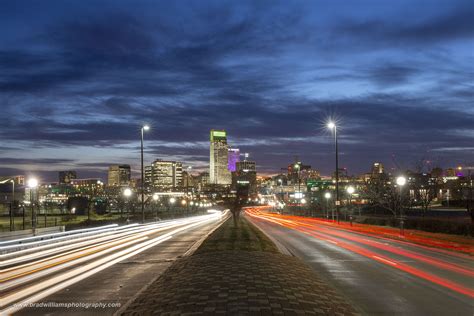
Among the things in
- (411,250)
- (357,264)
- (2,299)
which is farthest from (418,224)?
(2,299)

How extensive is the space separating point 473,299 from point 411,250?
13667mm

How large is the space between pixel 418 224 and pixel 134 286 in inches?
1121

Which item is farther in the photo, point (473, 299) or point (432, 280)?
point (432, 280)

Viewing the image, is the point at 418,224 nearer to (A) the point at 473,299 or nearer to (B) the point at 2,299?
(A) the point at 473,299

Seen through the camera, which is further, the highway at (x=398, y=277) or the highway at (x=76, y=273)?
the highway at (x=76, y=273)

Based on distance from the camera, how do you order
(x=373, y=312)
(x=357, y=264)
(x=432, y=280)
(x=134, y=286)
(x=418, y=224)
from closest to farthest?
(x=373, y=312), (x=134, y=286), (x=432, y=280), (x=357, y=264), (x=418, y=224)

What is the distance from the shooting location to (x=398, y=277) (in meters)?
16.7

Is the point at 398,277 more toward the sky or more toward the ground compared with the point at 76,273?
more toward the ground

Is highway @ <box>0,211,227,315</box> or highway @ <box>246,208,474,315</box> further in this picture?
highway @ <box>0,211,227,315</box>

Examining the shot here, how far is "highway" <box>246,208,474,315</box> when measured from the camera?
474 inches

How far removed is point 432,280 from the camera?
1598 cm

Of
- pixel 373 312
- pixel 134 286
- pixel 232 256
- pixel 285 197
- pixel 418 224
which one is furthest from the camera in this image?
pixel 285 197

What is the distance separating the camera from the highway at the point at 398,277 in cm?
1205

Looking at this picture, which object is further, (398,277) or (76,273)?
(76,273)
